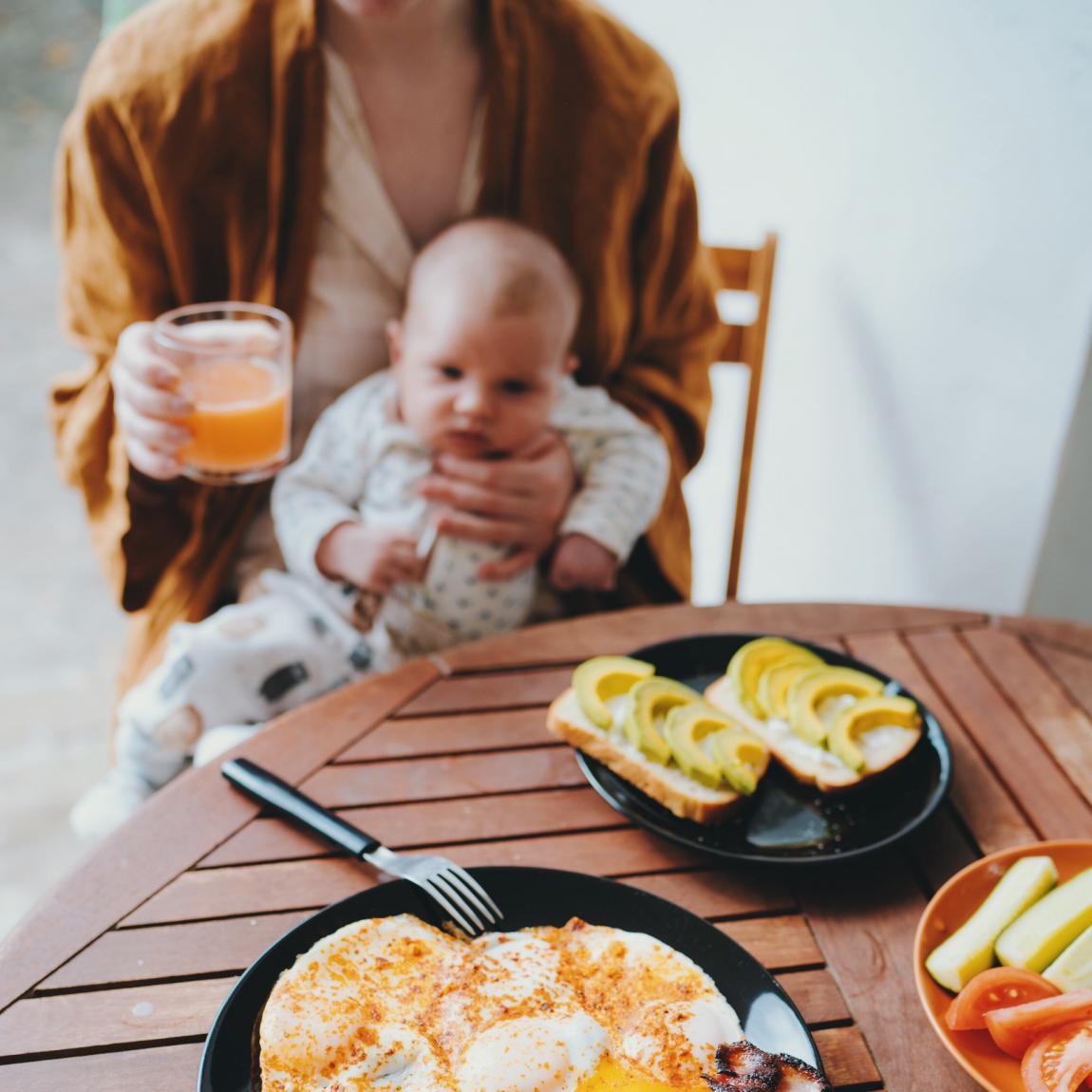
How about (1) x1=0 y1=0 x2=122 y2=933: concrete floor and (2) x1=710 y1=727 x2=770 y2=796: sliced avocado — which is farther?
(1) x1=0 y1=0 x2=122 y2=933: concrete floor

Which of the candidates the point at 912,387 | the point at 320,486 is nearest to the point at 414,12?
the point at 320,486

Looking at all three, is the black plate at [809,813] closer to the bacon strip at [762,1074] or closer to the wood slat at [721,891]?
the wood slat at [721,891]

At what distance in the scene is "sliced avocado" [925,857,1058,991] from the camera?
0.90 metres

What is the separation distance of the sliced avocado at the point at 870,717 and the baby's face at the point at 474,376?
0.64 metres

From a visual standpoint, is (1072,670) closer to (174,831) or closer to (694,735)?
(694,735)

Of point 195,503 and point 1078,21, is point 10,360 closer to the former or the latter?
point 195,503

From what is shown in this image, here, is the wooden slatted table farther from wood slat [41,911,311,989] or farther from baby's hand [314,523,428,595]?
baby's hand [314,523,428,595]

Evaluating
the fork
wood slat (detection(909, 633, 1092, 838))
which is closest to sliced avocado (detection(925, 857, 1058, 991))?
wood slat (detection(909, 633, 1092, 838))

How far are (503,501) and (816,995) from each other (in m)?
0.84

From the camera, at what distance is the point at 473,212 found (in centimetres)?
175

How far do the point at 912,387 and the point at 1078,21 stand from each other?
606 millimetres

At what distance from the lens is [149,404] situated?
143 cm

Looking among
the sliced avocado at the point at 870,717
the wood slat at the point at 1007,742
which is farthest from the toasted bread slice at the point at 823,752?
the wood slat at the point at 1007,742

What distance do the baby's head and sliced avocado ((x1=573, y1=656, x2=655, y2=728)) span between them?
475mm
